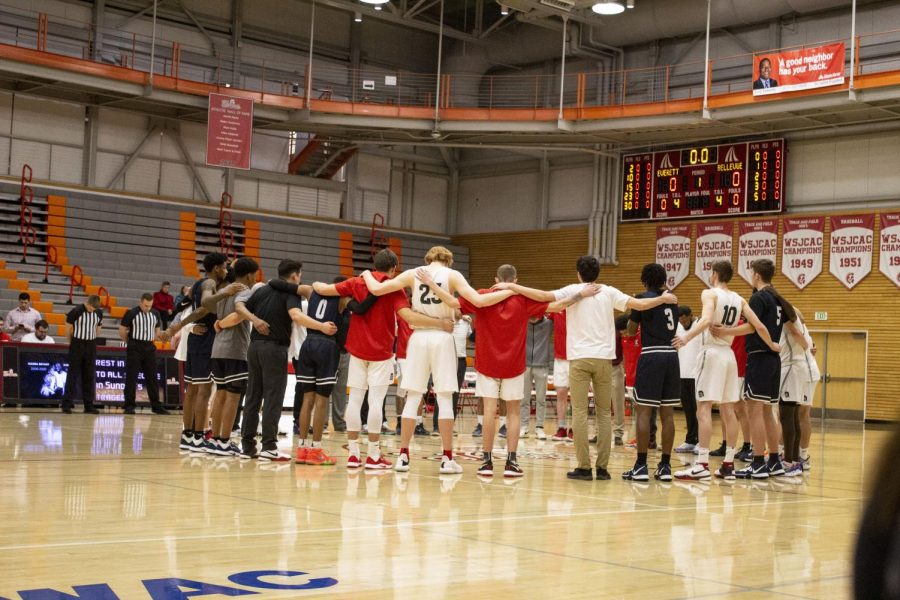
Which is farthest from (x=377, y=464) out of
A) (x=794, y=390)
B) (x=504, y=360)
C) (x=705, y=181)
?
Answer: (x=705, y=181)

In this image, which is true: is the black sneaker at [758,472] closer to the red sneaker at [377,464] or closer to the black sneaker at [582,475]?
the black sneaker at [582,475]

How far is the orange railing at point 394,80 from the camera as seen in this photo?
23.0m

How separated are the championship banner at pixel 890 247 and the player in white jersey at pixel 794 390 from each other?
13562 mm

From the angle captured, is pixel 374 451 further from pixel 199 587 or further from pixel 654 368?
pixel 199 587

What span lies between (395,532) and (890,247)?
19.2 meters

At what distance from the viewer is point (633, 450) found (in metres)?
12.2

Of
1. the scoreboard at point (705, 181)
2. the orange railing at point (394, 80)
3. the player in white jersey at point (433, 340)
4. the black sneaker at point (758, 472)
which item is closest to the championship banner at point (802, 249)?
the scoreboard at point (705, 181)

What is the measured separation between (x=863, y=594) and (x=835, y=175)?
24.6m

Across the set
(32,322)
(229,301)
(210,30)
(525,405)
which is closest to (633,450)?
(525,405)

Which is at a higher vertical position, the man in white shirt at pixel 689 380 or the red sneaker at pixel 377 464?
the man in white shirt at pixel 689 380

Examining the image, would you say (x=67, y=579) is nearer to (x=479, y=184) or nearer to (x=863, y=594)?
(x=863, y=594)

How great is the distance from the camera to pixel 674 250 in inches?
1007

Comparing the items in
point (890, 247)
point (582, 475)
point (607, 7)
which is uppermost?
point (607, 7)

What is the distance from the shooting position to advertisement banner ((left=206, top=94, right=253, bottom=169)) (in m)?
23.0
